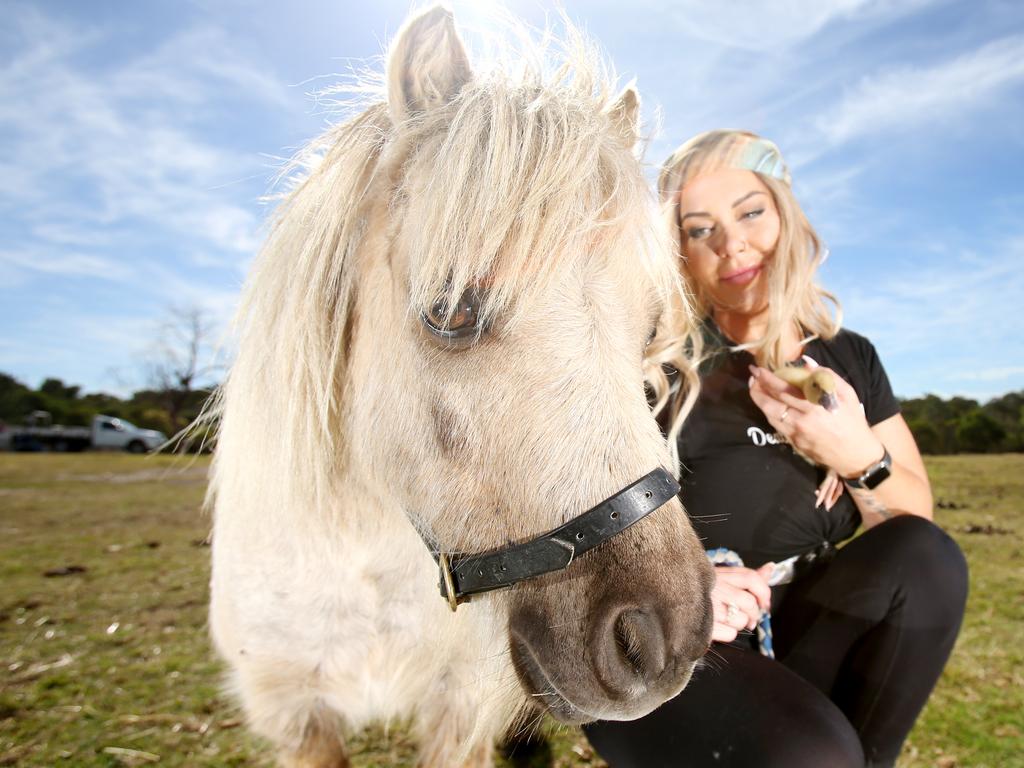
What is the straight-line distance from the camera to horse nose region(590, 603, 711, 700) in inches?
44.4

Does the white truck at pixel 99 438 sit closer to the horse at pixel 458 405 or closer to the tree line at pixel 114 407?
the tree line at pixel 114 407

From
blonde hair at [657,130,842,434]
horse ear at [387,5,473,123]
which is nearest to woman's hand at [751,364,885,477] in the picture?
blonde hair at [657,130,842,434]

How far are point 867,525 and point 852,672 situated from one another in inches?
21.7

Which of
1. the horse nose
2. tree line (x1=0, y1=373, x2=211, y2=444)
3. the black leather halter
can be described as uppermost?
tree line (x1=0, y1=373, x2=211, y2=444)

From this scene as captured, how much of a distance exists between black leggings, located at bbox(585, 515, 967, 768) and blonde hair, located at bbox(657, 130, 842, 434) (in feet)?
2.59

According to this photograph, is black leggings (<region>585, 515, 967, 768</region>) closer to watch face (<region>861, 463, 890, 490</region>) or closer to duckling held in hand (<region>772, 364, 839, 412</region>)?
watch face (<region>861, 463, 890, 490</region>)

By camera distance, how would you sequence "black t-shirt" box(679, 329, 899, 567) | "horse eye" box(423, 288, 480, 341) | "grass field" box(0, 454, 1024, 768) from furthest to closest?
"grass field" box(0, 454, 1024, 768), "black t-shirt" box(679, 329, 899, 567), "horse eye" box(423, 288, 480, 341)

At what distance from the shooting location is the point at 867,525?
232 centimetres

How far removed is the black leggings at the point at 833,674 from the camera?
5.27ft

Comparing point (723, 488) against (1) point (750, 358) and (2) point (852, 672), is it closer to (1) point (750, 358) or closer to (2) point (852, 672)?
(1) point (750, 358)

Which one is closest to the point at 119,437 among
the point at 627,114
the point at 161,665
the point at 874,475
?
the point at 161,665

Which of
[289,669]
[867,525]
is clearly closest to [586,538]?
[289,669]

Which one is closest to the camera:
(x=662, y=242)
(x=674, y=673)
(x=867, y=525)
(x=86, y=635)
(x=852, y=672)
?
(x=674, y=673)

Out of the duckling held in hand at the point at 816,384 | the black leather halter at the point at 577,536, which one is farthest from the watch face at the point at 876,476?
the black leather halter at the point at 577,536
